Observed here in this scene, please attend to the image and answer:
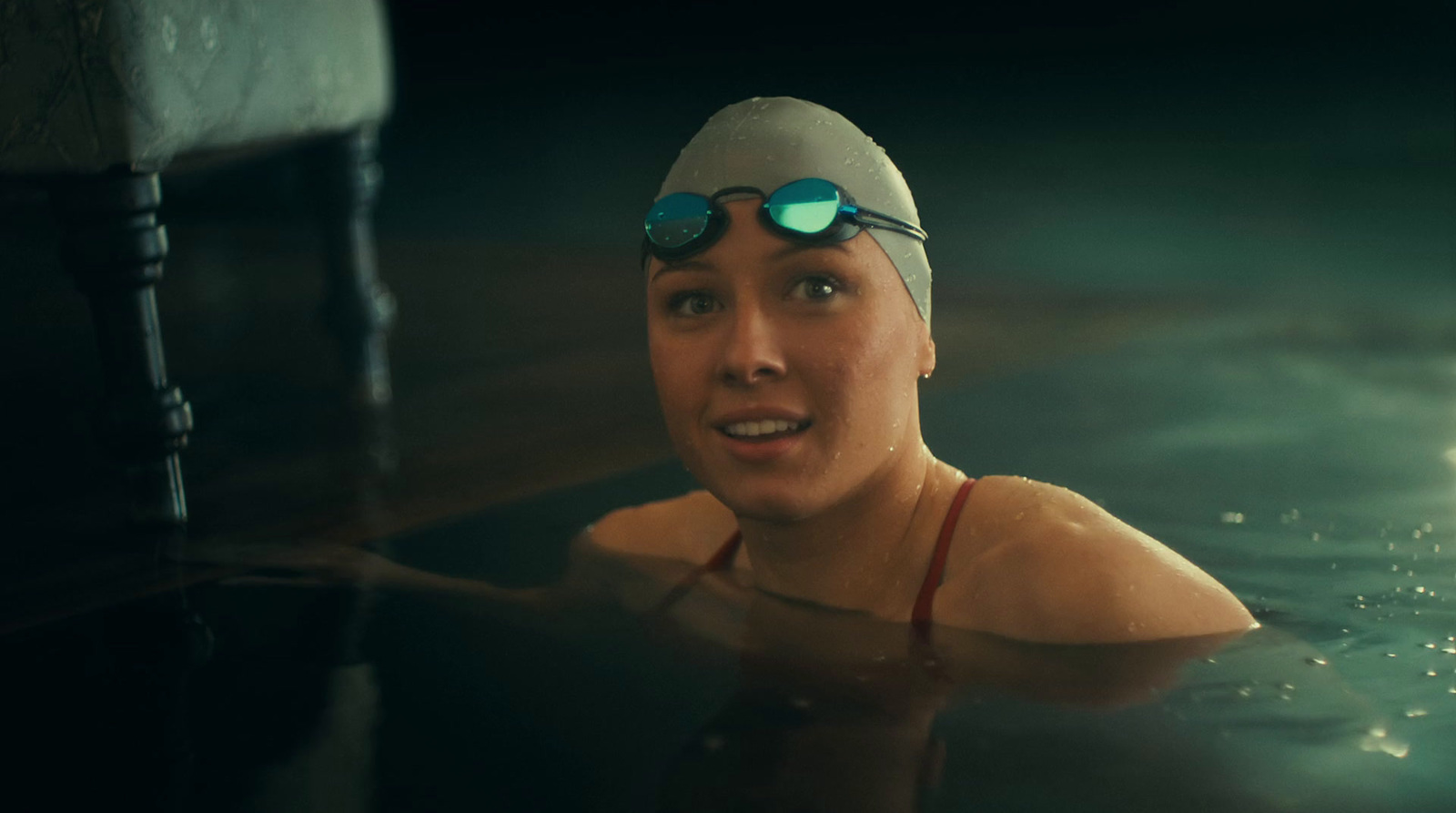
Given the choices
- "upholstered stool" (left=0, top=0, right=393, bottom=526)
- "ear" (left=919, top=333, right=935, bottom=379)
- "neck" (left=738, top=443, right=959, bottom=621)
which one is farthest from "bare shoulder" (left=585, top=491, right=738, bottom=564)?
"upholstered stool" (left=0, top=0, right=393, bottom=526)

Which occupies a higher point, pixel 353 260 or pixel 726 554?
pixel 353 260

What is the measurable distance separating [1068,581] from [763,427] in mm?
314

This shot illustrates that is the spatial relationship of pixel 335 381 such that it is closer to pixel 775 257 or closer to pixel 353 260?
pixel 353 260

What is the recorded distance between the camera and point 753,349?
54.1 inches

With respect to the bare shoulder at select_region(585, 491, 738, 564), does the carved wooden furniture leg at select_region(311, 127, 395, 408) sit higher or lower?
higher

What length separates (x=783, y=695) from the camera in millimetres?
1444

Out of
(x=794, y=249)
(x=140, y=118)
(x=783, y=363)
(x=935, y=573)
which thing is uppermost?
(x=140, y=118)

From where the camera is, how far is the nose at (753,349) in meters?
1.37

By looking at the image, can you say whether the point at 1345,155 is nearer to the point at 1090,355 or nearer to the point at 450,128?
the point at 1090,355

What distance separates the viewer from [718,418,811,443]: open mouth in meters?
1.42

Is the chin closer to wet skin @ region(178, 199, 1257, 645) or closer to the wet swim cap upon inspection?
wet skin @ region(178, 199, 1257, 645)

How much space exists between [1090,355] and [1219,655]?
62.2 inches

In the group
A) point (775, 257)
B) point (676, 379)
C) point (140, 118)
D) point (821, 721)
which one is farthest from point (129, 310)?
point (821, 721)

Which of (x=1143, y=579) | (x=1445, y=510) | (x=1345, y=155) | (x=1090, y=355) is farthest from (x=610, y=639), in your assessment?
(x=1345, y=155)
